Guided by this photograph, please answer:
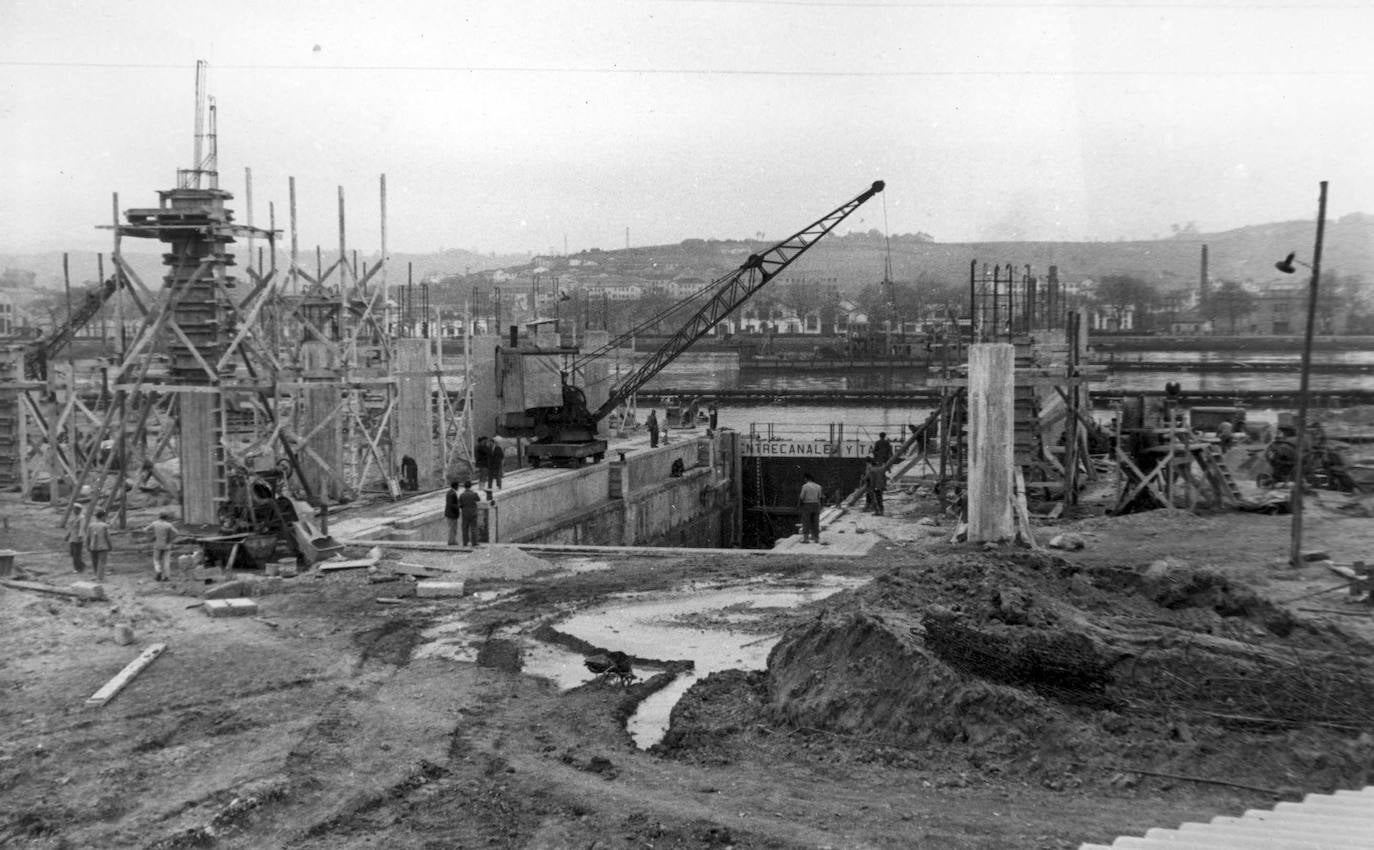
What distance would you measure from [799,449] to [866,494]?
19.7m

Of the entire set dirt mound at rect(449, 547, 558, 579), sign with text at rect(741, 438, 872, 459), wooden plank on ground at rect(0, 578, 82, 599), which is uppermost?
wooden plank on ground at rect(0, 578, 82, 599)

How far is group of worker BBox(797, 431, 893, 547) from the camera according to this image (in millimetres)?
18953

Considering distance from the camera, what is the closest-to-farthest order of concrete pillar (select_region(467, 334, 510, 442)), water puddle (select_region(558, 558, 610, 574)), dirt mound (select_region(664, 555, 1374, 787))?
dirt mound (select_region(664, 555, 1374, 787))
water puddle (select_region(558, 558, 610, 574))
concrete pillar (select_region(467, 334, 510, 442))

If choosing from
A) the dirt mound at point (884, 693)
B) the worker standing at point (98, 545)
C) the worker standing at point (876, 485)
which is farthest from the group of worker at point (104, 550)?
the worker standing at point (876, 485)

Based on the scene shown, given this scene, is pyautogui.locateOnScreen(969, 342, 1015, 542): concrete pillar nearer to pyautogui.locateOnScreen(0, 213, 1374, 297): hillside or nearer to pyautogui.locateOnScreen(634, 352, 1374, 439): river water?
pyautogui.locateOnScreen(0, 213, 1374, 297): hillside

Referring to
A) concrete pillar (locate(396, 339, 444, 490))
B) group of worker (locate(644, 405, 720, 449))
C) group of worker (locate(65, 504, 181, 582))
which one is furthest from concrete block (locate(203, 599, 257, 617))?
group of worker (locate(644, 405, 720, 449))

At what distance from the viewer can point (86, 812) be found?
7770 millimetres

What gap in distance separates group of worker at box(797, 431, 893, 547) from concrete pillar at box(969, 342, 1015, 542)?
269 cm

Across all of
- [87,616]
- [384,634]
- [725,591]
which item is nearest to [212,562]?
[87,616]

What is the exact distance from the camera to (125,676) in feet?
35.1

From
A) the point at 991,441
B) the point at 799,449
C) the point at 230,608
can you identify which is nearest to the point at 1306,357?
the point at 991,441

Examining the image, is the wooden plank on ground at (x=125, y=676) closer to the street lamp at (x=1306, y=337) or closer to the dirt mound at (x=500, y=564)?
the dirt mound at (x=500, y=564)

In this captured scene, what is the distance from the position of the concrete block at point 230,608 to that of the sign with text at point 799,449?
84.5ft

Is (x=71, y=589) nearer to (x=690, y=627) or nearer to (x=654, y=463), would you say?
(x=690, y=627)
